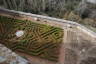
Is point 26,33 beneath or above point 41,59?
above

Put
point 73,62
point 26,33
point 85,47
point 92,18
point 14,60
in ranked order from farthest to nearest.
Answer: point 92,18, point 26,33, point 85,47, point 73,62, point 14,60

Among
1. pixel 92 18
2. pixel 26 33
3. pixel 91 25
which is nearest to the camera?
pixel 26 33

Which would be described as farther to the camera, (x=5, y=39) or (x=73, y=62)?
(x=5, y=39)

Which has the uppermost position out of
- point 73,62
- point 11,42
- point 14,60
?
point 14,60

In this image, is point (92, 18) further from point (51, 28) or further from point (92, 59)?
point (92, 59)

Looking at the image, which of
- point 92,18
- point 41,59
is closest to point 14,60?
point 41,59

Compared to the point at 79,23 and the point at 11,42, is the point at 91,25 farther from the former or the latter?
the point at 11,42
